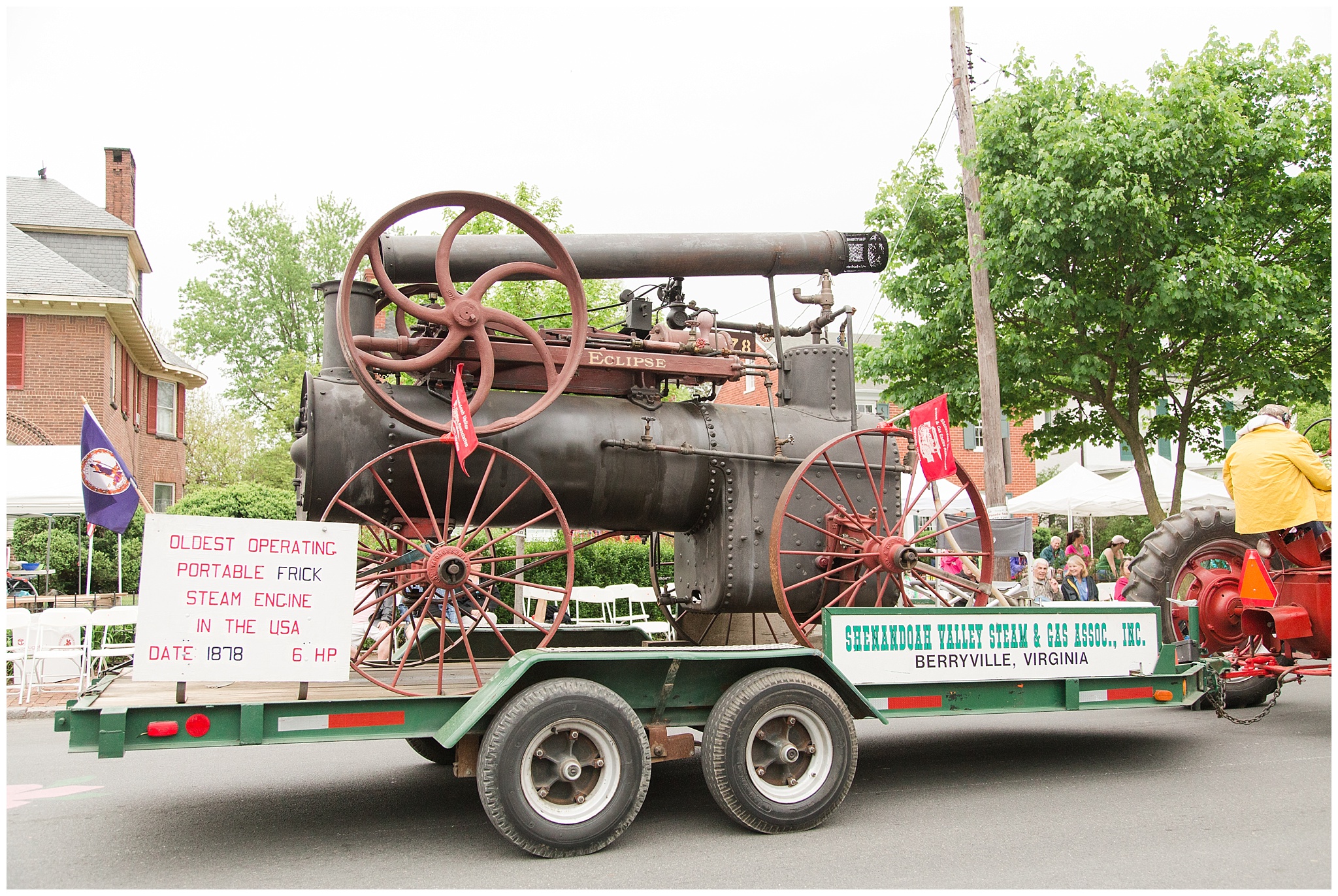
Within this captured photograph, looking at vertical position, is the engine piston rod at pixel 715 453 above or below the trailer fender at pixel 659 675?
above

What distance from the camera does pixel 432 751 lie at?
678 centimetres

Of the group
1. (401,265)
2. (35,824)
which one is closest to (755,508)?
(401,265)

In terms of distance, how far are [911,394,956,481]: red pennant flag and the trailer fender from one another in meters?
1.70

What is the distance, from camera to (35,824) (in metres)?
5.52

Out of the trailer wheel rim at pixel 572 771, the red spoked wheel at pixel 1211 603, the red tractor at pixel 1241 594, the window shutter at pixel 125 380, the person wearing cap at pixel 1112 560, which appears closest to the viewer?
the trailer wheel rim at pixel 572 771

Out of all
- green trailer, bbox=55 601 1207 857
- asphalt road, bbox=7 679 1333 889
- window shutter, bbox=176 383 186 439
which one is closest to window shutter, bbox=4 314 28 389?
window shutter, bbox=176 383 186 439

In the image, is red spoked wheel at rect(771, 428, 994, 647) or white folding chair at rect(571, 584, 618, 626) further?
white folding chair at rect(571, 584, 618, 626)

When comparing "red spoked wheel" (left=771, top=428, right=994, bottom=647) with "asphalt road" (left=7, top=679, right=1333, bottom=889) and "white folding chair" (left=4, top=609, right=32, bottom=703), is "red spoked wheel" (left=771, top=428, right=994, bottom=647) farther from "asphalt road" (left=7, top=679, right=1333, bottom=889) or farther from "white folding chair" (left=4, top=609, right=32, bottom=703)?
"white folding chair" (left=4, top=609, right=32, bottom=703)

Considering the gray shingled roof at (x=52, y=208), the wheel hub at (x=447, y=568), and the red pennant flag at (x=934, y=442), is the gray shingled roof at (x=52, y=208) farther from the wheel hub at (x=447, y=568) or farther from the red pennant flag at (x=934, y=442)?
the red pennant flag at (x=934, y=442)

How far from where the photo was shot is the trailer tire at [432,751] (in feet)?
22.1

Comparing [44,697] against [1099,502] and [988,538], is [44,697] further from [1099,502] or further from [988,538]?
[1099,502]

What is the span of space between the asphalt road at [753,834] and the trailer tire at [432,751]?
0.30ft

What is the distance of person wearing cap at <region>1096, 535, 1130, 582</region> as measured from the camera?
1564cm

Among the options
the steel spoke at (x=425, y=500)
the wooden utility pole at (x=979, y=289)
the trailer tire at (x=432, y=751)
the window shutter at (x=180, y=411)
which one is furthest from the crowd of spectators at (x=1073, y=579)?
the window shutter at (x=180, y=411)
